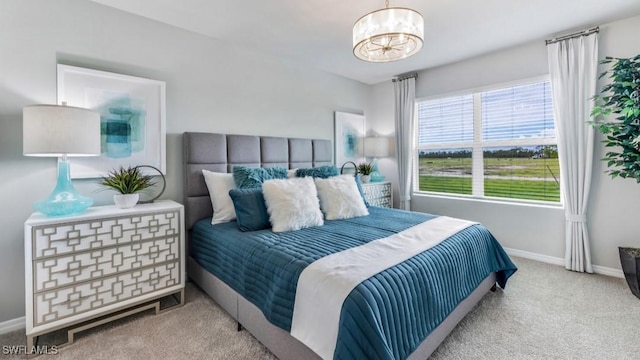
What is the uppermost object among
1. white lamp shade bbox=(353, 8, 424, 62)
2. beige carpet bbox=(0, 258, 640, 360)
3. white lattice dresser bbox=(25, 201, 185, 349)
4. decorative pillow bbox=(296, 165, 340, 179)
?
white lamp shade bbox=(353, 8, 424, 62)

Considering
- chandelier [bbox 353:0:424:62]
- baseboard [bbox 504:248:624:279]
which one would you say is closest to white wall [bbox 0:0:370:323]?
chandelier [bbox 353:0:424:62]

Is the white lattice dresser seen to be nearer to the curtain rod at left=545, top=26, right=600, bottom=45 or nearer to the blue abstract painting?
the blue abstract painting

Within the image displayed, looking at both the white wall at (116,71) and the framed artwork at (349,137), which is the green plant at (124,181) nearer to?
the white wall at (116,71)

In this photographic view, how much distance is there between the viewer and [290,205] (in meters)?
2.28

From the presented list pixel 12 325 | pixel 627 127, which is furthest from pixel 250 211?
pixel 627 127

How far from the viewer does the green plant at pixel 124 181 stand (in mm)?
2156

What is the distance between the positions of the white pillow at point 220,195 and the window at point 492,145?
2977 millimetres

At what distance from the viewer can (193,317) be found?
6.96 ft

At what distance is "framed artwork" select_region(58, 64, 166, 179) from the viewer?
2164mm

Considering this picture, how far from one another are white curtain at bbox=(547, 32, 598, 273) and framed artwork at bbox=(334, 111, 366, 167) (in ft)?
8.11

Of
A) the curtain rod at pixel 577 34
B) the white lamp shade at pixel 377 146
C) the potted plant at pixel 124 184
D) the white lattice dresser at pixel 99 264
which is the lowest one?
the white lattice dresser at pixel 99 264

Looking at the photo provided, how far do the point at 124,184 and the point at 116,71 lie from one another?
998 millimetres

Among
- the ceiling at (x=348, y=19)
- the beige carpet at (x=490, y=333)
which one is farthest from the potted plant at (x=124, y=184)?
the ceiling at (x=348, y=19)

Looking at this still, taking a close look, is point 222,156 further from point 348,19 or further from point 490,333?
point 490,333
